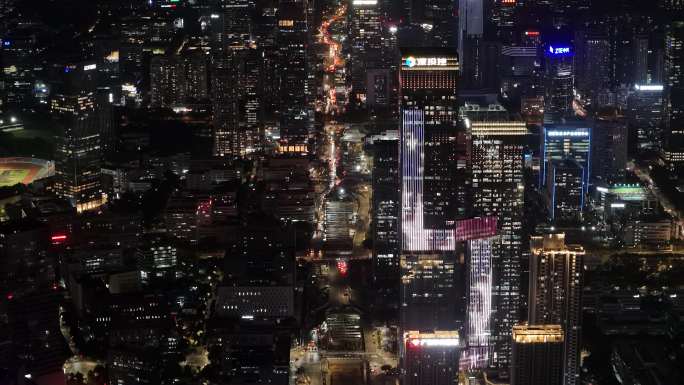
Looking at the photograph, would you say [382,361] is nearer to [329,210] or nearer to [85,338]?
[85,338]

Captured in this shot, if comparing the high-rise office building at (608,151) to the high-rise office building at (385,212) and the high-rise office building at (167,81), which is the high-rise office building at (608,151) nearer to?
the high-rise office building at (385,212)

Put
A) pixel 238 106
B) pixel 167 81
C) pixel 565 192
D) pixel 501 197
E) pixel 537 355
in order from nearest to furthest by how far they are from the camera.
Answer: pixel 537 355 < pixel 501 197 < pixel 565 192 < pixel 238 106 < pixel 167 81

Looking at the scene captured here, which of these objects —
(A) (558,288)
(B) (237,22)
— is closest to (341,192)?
(A) (558,288)

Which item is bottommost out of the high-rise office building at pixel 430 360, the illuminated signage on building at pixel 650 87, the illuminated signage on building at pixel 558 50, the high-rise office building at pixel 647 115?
the high-rise office building at pixel 430 360

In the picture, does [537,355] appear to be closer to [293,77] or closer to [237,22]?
[293,77]

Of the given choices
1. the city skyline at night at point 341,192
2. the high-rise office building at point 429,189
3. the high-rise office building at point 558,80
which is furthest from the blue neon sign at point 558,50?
the high-rise office building at point 429,189

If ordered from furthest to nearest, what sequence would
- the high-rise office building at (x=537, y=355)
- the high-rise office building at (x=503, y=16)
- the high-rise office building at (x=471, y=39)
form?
the high-rise office building at (x=503, y=16) < the high-rise office building at (x=471, y=39) < the high-rise office building at (x=537, y=355)
